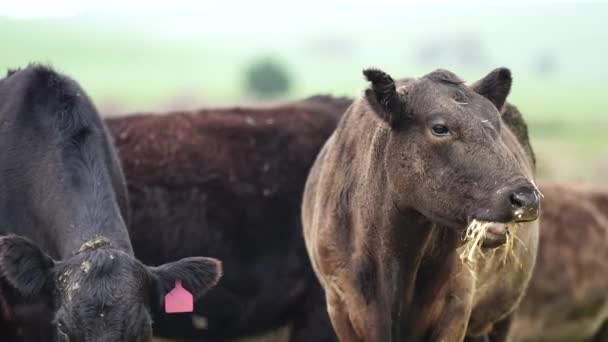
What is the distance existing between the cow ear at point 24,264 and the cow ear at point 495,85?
2585 mm

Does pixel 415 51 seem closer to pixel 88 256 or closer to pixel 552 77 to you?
pixel 552 77

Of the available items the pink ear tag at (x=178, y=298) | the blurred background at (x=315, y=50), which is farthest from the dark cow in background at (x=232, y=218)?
the blurred background at (x=315, y=50)

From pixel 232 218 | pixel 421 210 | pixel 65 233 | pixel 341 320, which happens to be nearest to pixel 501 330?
pixel 341 320

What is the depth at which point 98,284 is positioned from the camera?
5.54 metres

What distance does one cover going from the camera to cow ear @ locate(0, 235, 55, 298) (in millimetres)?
5652

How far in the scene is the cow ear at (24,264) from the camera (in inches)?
223

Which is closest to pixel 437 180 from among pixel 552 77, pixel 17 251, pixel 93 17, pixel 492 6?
pixel 17 251

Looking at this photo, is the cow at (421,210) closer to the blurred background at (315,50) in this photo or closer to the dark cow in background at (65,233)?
the dark cow in background at (65,233)

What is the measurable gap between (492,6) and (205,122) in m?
149

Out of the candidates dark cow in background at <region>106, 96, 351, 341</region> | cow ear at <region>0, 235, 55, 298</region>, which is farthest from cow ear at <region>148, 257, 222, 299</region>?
dark cow in background at <region>106, 96, 351, 341</region>

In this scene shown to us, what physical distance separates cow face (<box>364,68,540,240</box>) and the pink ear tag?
50.3 inches

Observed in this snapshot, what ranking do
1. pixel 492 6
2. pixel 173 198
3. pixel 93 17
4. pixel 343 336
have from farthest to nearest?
pixel 492 6 < pixel 93 17 < pixel 173 198 < pixel 343 336

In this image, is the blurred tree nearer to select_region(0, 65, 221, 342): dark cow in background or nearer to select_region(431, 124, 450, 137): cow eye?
select_region(0, 65, 221, 342): dark cow in background

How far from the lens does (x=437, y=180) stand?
5.56 m
